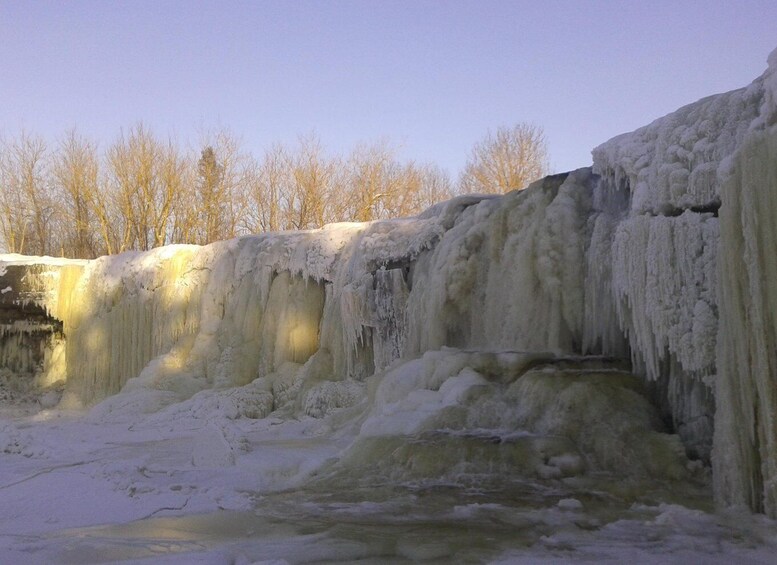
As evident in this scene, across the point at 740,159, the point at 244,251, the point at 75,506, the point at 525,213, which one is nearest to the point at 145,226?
the point at 244,251

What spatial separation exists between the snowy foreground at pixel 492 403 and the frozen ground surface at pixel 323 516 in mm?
28

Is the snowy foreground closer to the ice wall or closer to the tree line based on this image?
the ice wall

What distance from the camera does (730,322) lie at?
5.10 metres

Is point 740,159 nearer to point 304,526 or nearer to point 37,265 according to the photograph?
point 304,526

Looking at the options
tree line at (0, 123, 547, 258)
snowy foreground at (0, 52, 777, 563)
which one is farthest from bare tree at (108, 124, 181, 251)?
snowy foreground at (0, 52, 777, 563)

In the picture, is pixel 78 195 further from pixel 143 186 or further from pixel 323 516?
pixel 323 516

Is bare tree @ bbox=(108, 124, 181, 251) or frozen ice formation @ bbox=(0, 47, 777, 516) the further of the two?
bare tree @ bbox=(108, 124, 181, 251)

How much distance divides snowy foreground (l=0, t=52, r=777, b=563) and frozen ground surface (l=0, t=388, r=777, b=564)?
0.03 metres

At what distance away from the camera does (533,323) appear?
8891mm

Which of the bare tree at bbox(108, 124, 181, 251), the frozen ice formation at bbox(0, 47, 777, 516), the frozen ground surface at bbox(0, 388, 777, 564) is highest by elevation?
the bare tree at bbox(108, 124, 181, 251)

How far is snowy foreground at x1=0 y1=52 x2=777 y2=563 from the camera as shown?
187 inches

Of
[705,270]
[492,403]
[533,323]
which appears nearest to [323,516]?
[492,403]

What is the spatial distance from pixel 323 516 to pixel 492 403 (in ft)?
7.95

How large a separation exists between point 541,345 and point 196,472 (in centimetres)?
408
